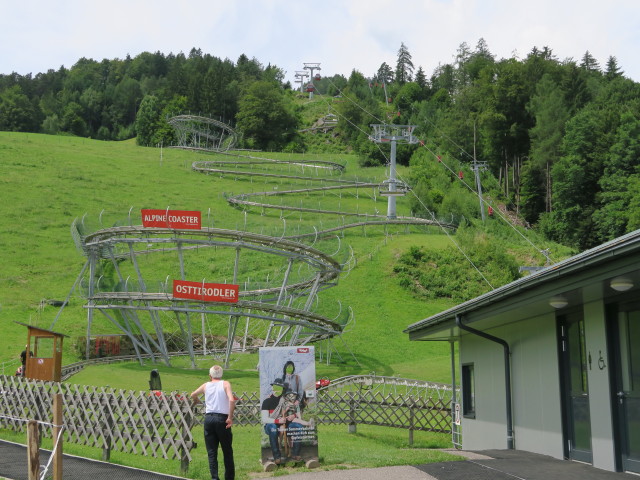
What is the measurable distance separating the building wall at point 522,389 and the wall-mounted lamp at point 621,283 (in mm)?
3692

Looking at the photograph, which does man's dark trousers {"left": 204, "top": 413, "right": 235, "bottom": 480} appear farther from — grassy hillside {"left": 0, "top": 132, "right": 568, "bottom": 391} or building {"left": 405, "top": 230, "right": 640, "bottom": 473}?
grassy hillside {"left": 0, "top": 132, "right": 568, "bottom": 391}

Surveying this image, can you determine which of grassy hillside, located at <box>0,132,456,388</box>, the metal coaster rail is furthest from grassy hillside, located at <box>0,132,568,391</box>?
the metal coaster rail

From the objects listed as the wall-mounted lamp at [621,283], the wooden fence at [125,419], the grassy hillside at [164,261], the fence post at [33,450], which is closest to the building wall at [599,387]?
the wall-mounted lamp at [621,283]

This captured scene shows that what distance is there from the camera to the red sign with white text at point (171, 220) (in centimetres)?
3844

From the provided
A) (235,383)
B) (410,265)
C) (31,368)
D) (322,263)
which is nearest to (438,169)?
(410,265)

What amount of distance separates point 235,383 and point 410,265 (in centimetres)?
2800

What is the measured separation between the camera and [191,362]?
41750 millimetres

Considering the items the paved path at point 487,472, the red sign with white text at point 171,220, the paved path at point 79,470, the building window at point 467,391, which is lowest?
the paved path at point 79,470

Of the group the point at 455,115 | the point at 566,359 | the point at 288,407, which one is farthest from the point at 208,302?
the point at 455,115

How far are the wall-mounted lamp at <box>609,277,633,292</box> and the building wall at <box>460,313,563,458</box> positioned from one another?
Answer: 3692 mm

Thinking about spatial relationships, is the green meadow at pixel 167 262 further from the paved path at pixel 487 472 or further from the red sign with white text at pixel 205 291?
the red sign with white text at pixel 205 291

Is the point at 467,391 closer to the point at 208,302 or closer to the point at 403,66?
the point at 208,302

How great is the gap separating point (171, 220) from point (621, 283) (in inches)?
1198

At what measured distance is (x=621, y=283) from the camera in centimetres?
1038
